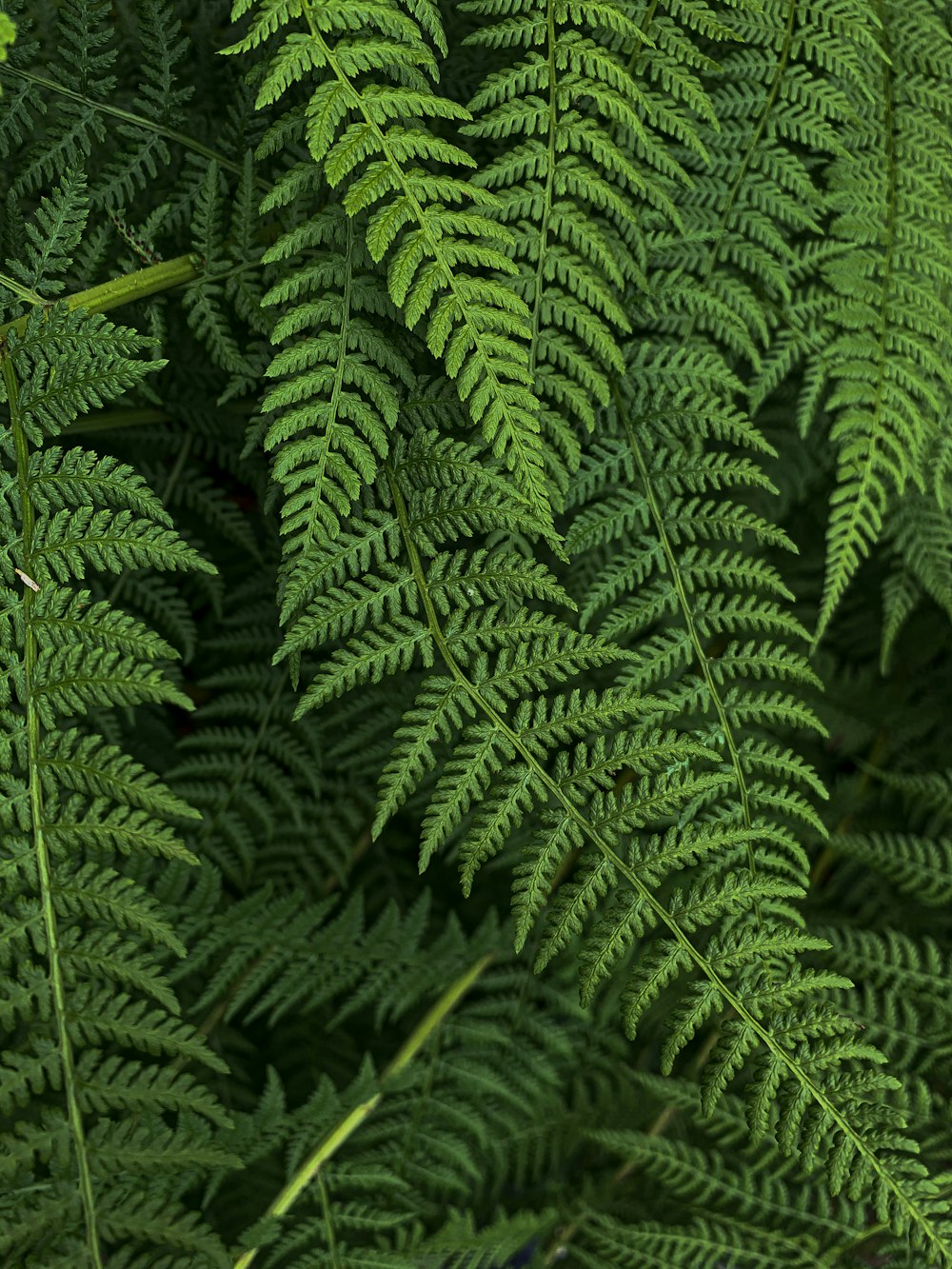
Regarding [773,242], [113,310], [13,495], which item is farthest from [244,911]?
[773,242]

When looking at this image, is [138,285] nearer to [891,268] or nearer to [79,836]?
[79,836]

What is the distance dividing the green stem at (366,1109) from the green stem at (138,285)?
144 centimetres

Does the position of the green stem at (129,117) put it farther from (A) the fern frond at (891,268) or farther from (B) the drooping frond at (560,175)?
(A) the fern frond at (891,268)

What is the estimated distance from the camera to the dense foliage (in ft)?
4.08

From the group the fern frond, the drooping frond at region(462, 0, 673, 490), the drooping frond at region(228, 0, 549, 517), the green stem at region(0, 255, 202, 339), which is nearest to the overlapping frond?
the green stem at region(0, 255, 202, 339)

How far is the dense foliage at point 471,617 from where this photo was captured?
124cm

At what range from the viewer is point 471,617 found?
4.45ft

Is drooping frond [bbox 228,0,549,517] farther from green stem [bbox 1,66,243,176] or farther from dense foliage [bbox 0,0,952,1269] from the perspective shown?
green stem [bbox 1,66,243,176]

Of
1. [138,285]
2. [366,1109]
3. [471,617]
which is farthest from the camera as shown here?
[366,1109]

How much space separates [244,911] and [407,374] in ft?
3.75

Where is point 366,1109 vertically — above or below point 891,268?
below

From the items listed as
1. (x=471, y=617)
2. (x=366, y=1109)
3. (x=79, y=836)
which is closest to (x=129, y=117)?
(x=471, y=617)

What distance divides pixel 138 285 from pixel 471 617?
74 centimetres

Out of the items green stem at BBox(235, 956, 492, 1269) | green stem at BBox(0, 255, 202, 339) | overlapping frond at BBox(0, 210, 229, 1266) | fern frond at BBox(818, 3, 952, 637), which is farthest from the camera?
green stem at BBox(235, 956, 492, 1269)
